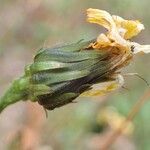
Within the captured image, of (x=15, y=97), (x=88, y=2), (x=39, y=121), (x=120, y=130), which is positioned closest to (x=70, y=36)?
(x=88, y=2)

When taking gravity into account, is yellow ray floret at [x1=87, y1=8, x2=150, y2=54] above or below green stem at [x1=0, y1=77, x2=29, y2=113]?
above

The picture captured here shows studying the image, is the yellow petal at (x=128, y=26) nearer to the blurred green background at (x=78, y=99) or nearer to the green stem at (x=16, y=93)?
the green stem at (x=16, y=93)

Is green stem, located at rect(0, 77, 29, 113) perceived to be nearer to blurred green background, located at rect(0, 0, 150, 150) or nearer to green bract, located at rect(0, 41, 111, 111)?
green bract, located at rect(0, 41, 111, 111)

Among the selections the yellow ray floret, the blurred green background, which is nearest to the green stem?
the yellow ray floret

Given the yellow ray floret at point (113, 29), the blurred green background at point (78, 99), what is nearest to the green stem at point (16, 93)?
the yellow ray floret at point (113, 29)

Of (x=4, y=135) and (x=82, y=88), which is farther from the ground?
(x=4, y=135)

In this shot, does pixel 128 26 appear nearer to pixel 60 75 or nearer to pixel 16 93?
pixel 60 75

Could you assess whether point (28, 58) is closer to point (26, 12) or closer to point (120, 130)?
point (26, 12)
